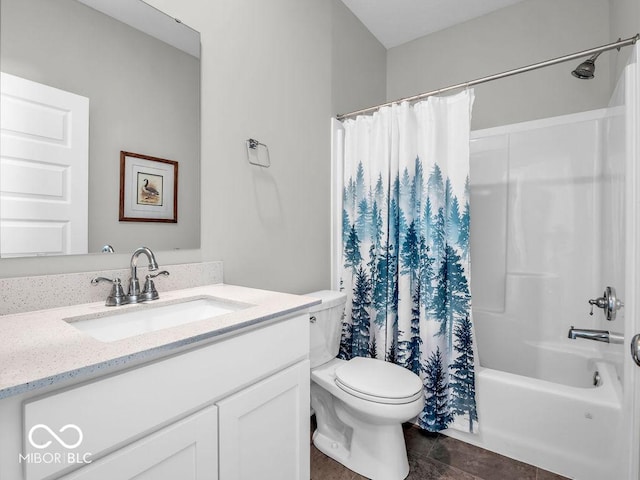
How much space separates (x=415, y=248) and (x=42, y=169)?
167cm

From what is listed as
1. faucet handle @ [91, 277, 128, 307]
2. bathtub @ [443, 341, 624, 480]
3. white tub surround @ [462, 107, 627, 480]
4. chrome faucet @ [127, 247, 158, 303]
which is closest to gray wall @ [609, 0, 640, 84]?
white tub surround @ [462, 107, 627, 480]

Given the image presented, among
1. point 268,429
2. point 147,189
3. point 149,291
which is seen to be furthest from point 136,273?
point 268,429

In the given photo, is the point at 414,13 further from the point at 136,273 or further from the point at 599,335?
the point at 136,273

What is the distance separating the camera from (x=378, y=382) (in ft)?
4.99

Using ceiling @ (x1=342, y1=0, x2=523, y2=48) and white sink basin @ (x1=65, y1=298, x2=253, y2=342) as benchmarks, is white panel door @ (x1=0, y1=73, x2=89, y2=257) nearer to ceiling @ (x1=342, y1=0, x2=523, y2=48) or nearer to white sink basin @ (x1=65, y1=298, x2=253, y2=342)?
white sink basin @ (x1=65, y1=298, x2=253, y2=342)

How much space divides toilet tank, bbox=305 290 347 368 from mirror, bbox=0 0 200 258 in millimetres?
723

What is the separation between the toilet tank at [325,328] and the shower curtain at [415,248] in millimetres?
289

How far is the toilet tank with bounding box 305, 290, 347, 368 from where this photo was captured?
5.60 feet

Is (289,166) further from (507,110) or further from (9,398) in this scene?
(507,110)

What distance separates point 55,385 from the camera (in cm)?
59

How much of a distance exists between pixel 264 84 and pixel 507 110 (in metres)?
1.81

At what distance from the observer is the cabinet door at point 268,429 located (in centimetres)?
91

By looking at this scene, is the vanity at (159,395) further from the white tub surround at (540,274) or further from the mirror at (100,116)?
the white tub surround at (540,274)

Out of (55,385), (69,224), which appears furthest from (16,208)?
(55,385)
